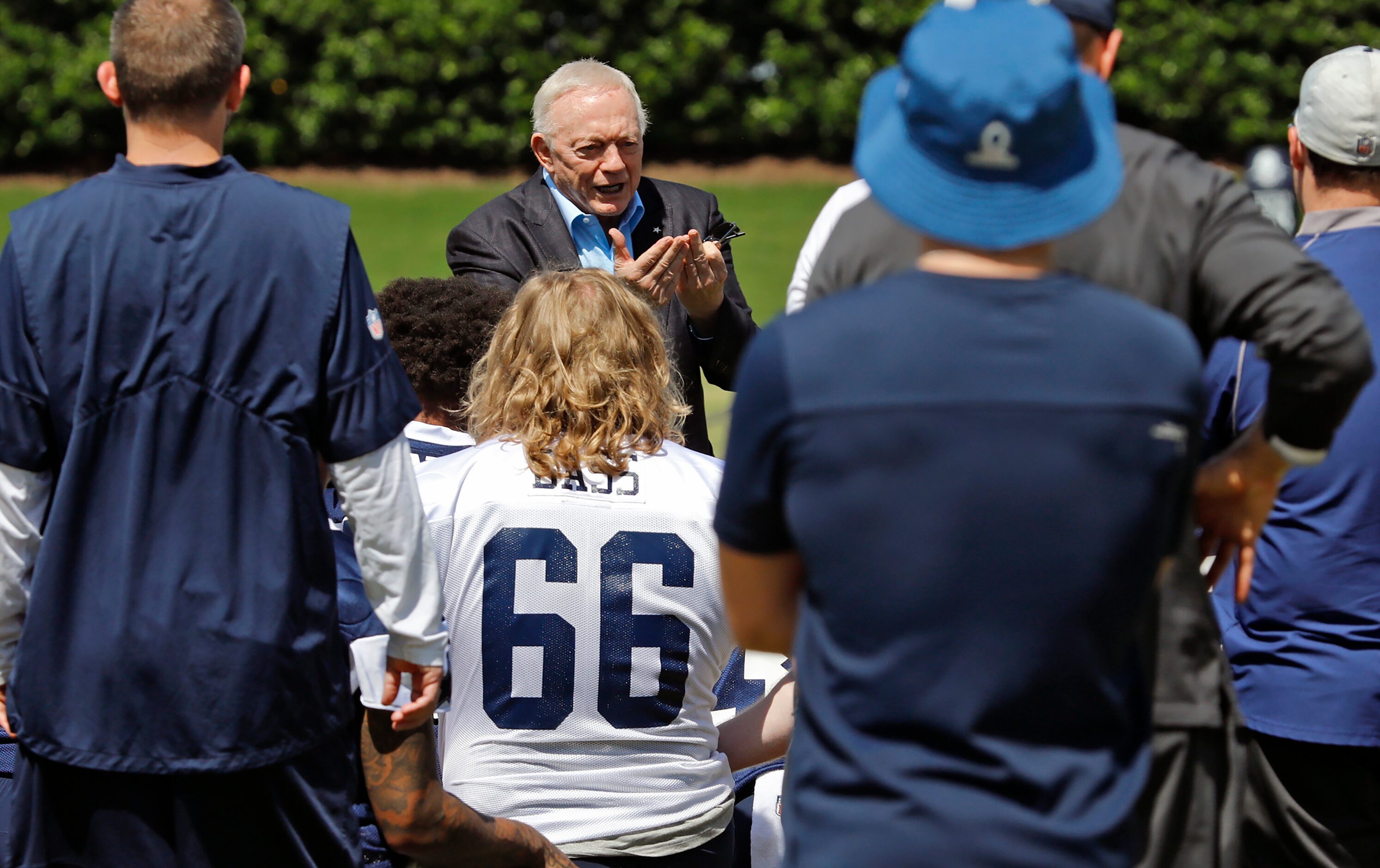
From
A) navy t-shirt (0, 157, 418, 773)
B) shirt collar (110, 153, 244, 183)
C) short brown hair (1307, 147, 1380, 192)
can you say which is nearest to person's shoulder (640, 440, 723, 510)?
navy t-shirt (0, 157, 418, 773)

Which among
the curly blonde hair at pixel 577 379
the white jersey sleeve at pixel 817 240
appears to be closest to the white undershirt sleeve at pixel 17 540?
the curly blonde hair at pixel 577 379

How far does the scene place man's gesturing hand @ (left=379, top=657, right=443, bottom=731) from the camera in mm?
2441

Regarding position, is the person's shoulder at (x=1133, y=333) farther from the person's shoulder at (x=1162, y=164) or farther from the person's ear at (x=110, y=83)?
the person's ear at (x=110, y=83)

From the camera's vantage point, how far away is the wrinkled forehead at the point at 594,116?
4.08 meters

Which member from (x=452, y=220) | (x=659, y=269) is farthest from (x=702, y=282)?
(x=452, y=220)

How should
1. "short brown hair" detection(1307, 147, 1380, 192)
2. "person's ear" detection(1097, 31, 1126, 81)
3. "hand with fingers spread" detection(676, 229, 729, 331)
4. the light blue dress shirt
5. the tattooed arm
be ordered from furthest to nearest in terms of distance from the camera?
the light blue dress shirt, "hand with fingers spread" detection(676, 229, 729, 331), "short brown hair" detection(1307, 147, 1380, 192), the tattooed arm, "person's ear" detection(1097, 31, 1126, 81)

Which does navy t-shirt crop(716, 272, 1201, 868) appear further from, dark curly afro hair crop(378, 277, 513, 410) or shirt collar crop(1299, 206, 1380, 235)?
dark curly afro hair crop(378, 277, 513, 410)

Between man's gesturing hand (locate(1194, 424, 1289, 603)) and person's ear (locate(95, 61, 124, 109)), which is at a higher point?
person's ear (locate(95, 61, 124, 109))

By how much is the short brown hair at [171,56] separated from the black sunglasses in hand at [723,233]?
1809mm

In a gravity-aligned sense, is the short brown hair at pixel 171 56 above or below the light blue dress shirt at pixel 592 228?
above

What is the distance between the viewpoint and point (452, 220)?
19.9m

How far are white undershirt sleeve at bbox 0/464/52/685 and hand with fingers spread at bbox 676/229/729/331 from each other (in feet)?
5.88

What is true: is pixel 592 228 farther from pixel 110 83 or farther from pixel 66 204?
pixel 66 204

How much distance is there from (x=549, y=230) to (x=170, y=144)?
6.00ft
